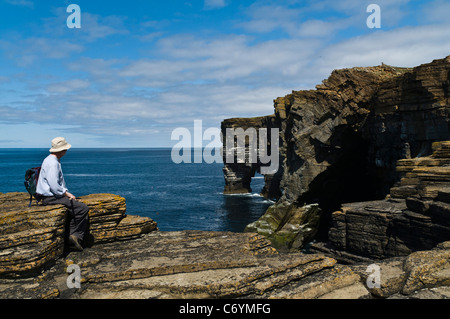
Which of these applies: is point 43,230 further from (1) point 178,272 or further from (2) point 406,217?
(2) point 406,217

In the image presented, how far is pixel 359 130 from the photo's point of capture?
138 ft

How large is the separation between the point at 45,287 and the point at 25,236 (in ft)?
5.49

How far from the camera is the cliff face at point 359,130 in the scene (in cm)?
3186

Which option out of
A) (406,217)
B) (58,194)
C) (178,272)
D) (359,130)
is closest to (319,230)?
(359,130)

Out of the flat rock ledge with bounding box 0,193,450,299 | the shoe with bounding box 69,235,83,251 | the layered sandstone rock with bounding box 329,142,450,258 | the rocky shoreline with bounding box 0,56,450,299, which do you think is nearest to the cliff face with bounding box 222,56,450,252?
the rocky shoreline with bounding box 0,56,450,299

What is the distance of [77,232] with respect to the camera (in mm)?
9648

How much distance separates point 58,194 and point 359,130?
131 ft

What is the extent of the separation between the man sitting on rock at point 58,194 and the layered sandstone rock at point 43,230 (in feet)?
0.98

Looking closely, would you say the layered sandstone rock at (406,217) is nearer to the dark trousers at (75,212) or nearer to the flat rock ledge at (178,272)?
the flat rock ledge at (178,272)

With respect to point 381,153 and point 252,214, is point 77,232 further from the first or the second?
point 252,214

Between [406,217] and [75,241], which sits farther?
[406,217]

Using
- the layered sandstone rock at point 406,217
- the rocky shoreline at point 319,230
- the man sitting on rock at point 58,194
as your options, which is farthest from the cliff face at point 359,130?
the man sitting on rock at point 58,194
